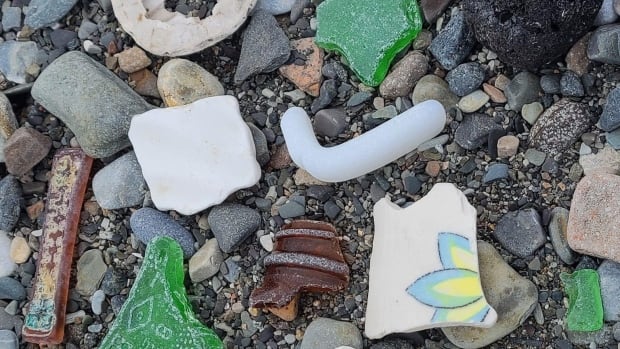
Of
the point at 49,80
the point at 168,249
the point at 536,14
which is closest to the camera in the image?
the point at 536,14

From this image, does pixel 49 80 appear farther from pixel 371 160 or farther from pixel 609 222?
pixel 609 222

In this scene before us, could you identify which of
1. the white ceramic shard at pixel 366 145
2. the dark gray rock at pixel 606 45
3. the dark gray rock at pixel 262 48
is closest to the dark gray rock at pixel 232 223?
the white ceramic shard at pixel 366 145

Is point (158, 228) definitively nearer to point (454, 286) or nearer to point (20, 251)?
point (20, 251)

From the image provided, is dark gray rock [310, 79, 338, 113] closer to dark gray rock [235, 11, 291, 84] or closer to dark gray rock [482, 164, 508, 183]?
dark gray rock [235, 11, 291, 84]

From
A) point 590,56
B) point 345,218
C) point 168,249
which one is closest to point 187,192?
point 168,249

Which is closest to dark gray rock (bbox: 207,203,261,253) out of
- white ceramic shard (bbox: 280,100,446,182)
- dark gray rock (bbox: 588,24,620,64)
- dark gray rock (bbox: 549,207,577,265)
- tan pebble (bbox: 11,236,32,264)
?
white ceramic shard (bbox: 280,100,446,182)

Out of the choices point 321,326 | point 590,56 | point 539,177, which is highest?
point 590,56

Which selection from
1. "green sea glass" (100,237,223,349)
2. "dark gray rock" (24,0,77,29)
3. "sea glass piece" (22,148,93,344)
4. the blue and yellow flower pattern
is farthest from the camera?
"dark gray rock" (24,0,77,29)
